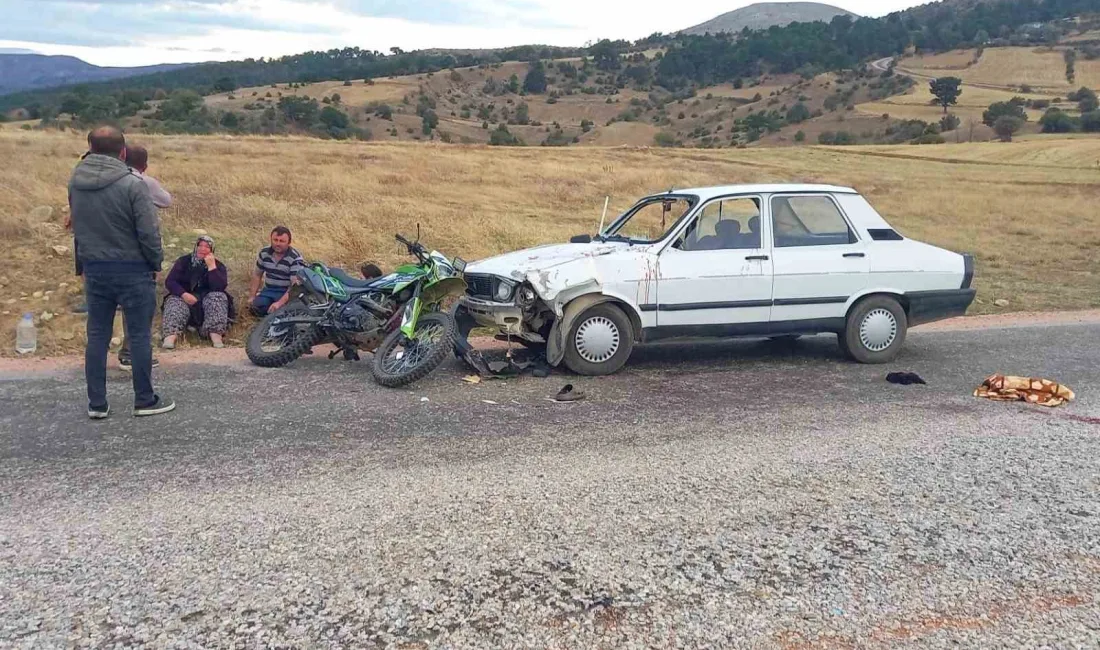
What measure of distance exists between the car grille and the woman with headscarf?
286 cm

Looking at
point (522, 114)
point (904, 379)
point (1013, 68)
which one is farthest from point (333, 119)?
point (1013, 68)

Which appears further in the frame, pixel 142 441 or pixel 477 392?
pixel 477 392

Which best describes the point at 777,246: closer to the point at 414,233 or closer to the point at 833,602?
the point at 833,602

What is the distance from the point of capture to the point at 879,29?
436ft

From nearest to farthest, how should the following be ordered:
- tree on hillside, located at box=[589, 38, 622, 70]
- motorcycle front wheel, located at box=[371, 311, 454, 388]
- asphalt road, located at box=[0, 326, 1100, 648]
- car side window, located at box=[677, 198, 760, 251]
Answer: asphalt road, located at box=[0, 326, 1100, 648] → motorcycle front wheel, located at box=[371, 311, 454, 388] → car side window, located at box=[677, 198, 760, 251] → tree on hillside, located at box=[589, 38, 622, 70]

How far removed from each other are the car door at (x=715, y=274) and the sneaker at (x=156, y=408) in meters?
3.93

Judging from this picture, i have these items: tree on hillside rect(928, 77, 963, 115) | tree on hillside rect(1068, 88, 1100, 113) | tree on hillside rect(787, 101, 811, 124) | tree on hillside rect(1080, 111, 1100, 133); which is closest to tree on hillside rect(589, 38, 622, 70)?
tree on hillside rect(787, 101, 811, 124)

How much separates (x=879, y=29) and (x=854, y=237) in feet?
456

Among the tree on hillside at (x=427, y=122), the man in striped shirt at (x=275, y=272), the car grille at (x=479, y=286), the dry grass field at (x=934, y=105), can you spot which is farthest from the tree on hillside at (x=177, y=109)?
the dry grass field at (x=934, y=105)

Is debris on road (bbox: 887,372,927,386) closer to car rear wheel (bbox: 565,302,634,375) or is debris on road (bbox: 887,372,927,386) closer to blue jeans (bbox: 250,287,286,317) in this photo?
car rear wheel (bbox: 565,302,634,375)

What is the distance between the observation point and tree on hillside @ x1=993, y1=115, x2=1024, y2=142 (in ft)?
209

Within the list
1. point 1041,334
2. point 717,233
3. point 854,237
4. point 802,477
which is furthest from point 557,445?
point 1041,334

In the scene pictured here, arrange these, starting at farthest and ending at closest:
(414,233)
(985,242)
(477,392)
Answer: (985,242) → (414,233) → (477,392)

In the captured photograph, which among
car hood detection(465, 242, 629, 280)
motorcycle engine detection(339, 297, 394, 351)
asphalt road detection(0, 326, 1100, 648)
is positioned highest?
car hood detection(465, 242, 629, 280)
